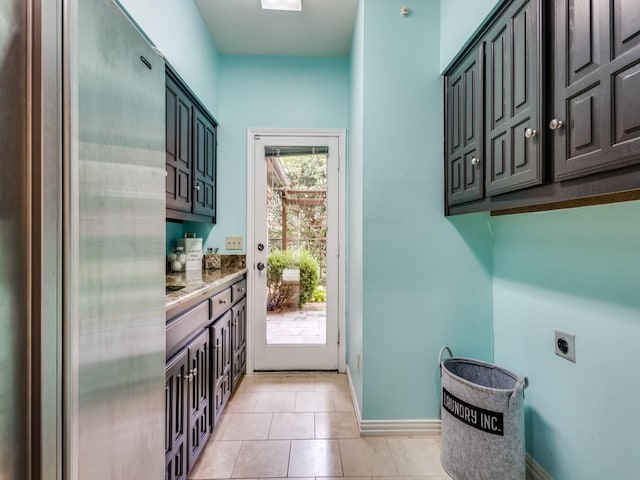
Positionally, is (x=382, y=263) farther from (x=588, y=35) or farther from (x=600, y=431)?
(x=588, y=35)

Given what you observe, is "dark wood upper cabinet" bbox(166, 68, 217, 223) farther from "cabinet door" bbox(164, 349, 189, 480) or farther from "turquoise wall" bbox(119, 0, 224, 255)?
"cabinet door" bbox(164, 349, 189, 480)

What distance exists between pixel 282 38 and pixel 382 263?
6.60ft

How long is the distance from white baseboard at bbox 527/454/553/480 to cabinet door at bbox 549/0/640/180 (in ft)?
4.47

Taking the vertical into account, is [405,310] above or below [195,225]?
below

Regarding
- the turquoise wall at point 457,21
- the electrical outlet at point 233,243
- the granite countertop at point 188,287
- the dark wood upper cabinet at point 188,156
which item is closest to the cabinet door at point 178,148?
the dark wood upper cabinet at point 188,156

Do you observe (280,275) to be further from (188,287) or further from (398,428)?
(398,428)

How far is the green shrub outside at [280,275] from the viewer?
2805 mm

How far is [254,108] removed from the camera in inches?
109

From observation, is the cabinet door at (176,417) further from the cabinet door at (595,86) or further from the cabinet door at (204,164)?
the cabinet door at (595,86)

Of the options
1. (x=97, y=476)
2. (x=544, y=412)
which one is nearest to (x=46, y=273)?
(x=97, y=476)

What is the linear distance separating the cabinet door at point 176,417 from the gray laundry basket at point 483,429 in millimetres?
1233

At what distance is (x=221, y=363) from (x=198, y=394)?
1.33ft

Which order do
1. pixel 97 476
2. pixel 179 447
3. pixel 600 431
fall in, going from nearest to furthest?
pixel 97 476
pixel 600 431
pixel 179 447

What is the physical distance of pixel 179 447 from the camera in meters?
1.34
